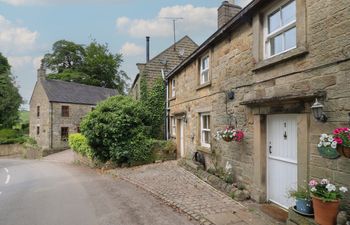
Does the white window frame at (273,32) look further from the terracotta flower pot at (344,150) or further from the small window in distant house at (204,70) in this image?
the small window in distant house at (204,70)

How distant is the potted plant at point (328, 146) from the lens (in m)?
3.86

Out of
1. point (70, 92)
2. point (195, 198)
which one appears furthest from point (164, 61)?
point (70, 92)

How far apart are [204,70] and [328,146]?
707cm

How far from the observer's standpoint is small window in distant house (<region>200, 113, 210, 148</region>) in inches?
403

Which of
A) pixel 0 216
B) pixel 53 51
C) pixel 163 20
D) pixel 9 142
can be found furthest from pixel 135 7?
pixel 53 51

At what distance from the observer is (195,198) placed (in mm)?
7012

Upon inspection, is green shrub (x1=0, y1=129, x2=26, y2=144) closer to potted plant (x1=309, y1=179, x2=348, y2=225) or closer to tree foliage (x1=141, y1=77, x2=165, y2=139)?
tree foliage (x1=141, y1=77, x2=165, y2=139)

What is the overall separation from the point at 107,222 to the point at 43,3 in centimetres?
1379

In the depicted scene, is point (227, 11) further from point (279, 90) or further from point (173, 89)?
point (173, 89)

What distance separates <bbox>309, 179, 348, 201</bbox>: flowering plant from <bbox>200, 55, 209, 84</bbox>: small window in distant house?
22.3 feet

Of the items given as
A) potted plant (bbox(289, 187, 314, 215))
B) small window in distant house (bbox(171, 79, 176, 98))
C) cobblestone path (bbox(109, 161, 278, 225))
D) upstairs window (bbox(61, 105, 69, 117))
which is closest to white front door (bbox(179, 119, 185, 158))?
small window in distant house (bbox(171, 79, 176, 98))

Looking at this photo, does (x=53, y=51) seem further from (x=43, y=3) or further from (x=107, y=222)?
(x=107, y=222)

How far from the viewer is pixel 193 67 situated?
11688 mm

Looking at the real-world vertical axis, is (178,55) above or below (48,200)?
above
